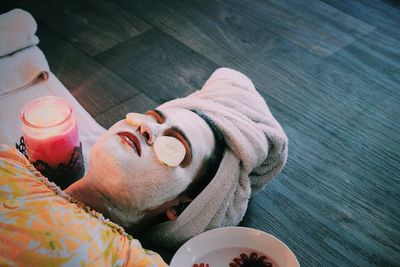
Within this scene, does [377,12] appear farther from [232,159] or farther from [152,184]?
[152,184]

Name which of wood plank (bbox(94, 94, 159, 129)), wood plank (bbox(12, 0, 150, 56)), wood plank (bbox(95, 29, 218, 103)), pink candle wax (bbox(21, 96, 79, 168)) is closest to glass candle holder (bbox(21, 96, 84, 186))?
pink candle wax (bbox(21, 96, 79, 168))

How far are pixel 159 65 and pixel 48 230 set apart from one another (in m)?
0.88

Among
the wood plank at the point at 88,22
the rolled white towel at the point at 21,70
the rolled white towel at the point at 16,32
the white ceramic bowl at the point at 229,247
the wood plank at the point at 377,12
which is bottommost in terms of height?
the wood plank at the point at 377,12

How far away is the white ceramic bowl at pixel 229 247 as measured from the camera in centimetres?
94

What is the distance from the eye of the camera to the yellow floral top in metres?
0.69

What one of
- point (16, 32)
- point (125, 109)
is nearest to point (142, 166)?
point (125, 109)

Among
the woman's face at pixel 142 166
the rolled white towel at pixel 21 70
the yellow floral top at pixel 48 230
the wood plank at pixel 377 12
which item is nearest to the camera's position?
the yellow floral top at pixel 48 230

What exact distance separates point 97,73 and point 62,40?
0.21 m

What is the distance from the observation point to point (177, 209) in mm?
966

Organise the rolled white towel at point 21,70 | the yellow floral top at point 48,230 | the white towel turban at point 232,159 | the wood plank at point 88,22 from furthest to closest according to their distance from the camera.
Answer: the wood plank at point 88,22
the rolled white towel at point 21,70
the white towel turban at point 232,159
the yellow floral top at point 48,230

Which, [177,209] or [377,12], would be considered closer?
[177,209]

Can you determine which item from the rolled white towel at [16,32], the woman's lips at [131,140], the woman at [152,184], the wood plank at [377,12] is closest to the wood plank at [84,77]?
the rolled white towel at [16,32]

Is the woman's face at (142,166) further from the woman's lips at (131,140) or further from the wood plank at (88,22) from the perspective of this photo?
the wood plank at (88,22)

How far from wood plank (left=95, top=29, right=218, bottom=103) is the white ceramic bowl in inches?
21.2
